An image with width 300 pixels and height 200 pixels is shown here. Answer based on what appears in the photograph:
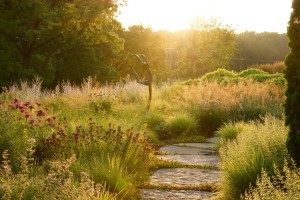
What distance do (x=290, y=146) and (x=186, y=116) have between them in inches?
231

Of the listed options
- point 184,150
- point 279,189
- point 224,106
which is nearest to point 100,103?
point 224,106

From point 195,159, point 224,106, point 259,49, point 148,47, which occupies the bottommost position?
point 195,159

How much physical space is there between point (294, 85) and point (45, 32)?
20823 mm

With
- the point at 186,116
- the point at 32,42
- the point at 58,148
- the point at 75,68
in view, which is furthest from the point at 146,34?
the point at 58,148

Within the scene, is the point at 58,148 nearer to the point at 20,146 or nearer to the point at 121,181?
the point at 20,146

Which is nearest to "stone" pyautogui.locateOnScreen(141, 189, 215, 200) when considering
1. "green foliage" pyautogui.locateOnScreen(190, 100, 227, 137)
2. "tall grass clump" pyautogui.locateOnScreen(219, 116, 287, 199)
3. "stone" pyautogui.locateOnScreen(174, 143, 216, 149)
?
"tall grass clump" pyautogui.locateOnScreen(219, 116, 287, 199)

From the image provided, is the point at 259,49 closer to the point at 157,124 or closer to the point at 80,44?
the point at 80,44

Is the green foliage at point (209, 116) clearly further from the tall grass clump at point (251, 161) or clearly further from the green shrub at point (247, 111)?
the tall grass clump at point (251, 161)

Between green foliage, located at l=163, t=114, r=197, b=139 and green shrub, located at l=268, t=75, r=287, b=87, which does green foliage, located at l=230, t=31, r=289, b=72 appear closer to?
green shrub, located at l=268, t=75, r=287, b=87

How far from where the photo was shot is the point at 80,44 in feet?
87.2

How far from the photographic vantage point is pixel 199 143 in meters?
9.18

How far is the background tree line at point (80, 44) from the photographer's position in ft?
72.9

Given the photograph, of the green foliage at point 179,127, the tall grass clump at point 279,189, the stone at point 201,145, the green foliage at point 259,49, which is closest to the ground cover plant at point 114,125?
the green foliage at point 179,127

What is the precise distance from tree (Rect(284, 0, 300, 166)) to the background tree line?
18.2 m
